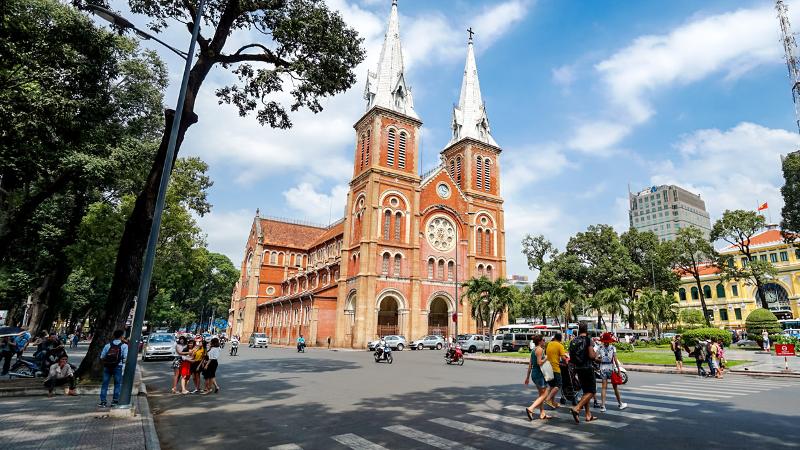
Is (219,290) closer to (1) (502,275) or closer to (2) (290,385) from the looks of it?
(1) (502,275)

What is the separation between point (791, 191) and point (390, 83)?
36.7 meters

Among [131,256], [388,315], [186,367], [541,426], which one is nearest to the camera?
[541,426]

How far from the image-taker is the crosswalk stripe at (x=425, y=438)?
21.0 ft

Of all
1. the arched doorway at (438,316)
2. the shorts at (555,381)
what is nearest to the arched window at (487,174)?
the arched doorway at (438,316)

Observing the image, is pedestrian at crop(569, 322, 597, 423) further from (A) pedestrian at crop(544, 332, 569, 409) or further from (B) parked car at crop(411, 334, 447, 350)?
(B) parked car at crop(411, 334, 447, 350)

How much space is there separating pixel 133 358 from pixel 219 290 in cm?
8002

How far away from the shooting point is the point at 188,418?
8828mm

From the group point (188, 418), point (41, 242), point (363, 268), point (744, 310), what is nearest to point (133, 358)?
point (188, 418)

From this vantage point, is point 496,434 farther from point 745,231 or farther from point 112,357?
point 745,231

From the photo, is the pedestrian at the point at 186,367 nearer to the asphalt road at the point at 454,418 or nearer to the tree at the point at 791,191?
the asphalt road at the point at 454,418

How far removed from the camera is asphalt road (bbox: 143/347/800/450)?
6672mm

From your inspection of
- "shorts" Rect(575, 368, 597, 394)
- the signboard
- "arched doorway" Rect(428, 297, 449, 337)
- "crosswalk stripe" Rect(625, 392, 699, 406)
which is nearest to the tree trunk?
"shorts" Rect(575, 368, 597, 394)

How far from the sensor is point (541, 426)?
25.3 feet

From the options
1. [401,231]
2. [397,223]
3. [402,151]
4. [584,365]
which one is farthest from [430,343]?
[584,365]
